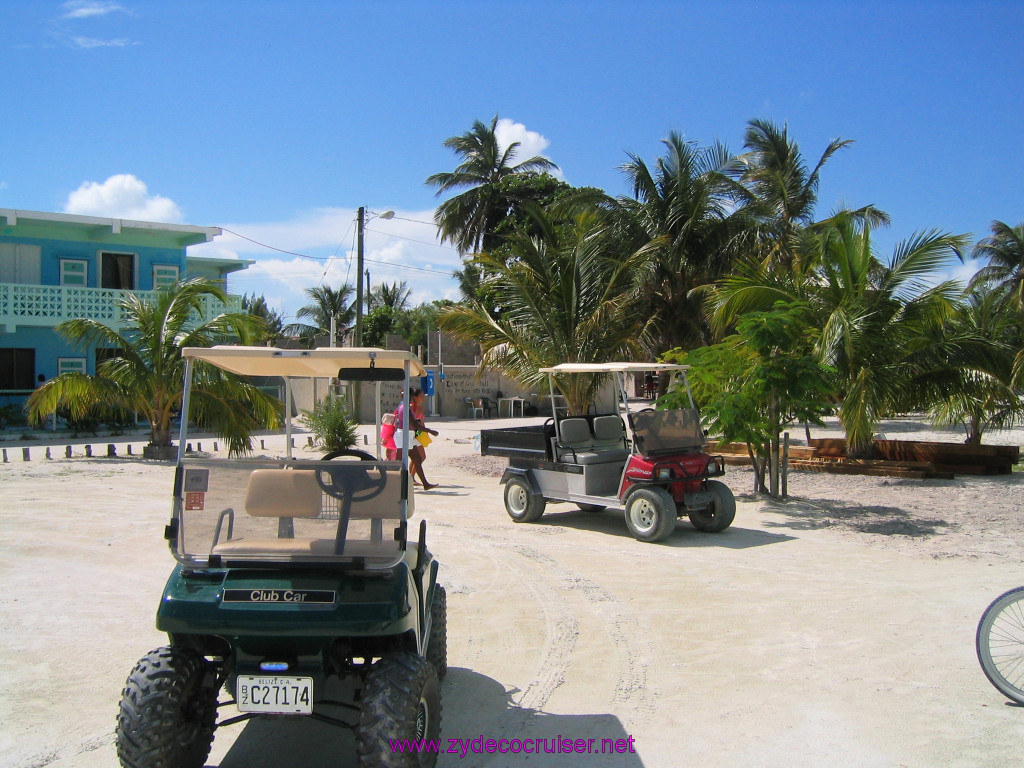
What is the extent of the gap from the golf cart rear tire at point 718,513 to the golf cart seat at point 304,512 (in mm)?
6337

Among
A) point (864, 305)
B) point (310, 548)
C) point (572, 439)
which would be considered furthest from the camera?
point (864, 305)

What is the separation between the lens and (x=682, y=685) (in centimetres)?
518

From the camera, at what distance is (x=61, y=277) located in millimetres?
27031

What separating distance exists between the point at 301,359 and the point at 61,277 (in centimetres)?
2662

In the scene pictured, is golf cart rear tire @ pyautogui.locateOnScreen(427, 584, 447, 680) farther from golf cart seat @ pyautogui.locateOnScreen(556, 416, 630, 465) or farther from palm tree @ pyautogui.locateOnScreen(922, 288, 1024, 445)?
palm tree @ pyautogui.locateOnScreen(922, 288, 1024, 445)

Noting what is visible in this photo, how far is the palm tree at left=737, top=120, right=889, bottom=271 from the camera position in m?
20.1

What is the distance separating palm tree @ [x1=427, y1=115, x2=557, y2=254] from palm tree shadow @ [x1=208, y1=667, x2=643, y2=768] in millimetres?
33689

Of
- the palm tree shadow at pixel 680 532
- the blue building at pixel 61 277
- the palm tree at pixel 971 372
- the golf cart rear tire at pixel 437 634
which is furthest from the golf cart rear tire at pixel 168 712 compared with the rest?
the blue building at pixel 61 277

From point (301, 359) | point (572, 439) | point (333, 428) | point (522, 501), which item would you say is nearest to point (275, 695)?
point (301, 359)

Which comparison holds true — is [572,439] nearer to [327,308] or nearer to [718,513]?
[718,513]

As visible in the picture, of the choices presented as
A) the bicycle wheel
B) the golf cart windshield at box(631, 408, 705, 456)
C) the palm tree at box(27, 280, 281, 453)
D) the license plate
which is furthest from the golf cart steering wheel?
the palm tree at box(27, 280, 281, 453)

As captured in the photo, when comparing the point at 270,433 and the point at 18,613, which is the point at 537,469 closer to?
the point at 18,613

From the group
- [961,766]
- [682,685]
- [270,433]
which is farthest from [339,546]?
[270,433]

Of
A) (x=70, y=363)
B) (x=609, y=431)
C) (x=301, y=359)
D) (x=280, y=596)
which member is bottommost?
(x=280, y=596)
